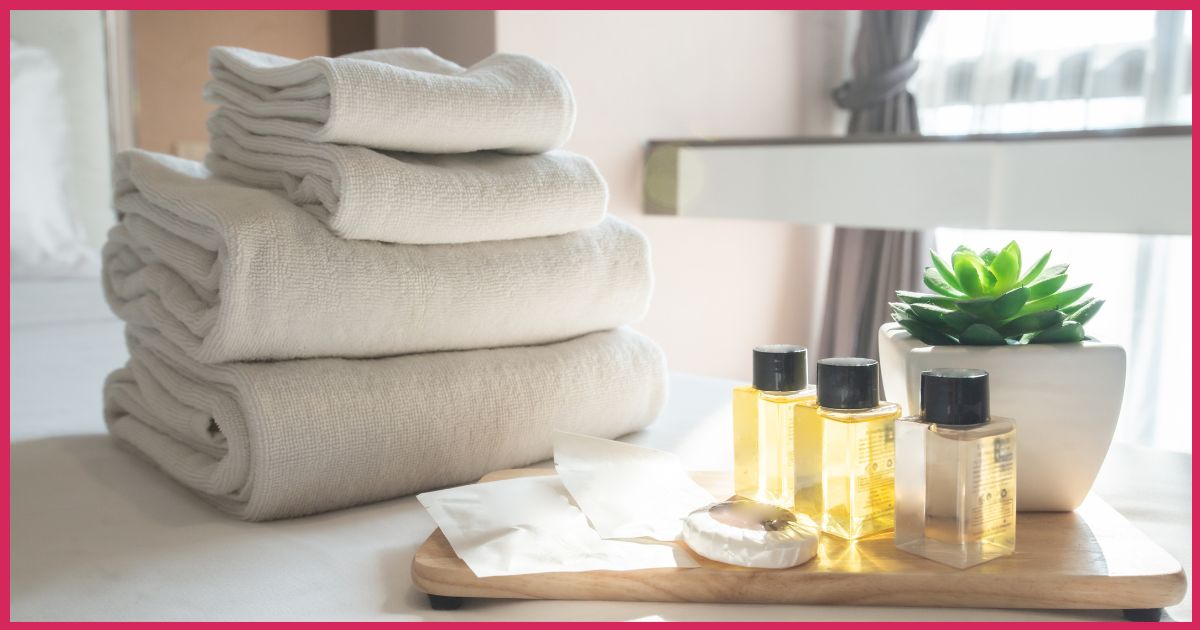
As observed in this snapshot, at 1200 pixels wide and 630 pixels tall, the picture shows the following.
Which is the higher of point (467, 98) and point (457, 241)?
point (467, 98)

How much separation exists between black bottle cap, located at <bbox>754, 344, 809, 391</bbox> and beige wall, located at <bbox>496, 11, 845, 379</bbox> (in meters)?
1.24

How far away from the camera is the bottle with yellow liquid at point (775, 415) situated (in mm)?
589

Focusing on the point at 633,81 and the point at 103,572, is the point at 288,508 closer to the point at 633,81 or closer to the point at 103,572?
the point at 103,572

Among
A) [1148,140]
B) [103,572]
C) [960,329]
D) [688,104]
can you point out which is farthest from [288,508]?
[688,104]

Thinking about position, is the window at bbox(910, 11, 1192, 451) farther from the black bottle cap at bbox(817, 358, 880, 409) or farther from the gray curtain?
the black bottle cap at bbox(817, 358, 880, 409)

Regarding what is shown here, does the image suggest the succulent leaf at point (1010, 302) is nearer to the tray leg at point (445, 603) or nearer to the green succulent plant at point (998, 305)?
the green succulent plant at point (998, 305)

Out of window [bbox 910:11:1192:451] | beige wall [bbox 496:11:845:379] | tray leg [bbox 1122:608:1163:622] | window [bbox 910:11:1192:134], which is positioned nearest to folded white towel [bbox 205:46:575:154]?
tray leg [bbox 1122:608:1163:622]

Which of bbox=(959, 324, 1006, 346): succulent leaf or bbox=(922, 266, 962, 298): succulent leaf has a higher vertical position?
bbox=(922, 266, 962, 298): succulent leaf

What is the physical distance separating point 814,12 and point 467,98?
200cm

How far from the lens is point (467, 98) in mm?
733

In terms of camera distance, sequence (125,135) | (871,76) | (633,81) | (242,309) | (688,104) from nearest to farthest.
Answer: (242,309) → (125,135) → (633,81) → (688,104) → (871,76)

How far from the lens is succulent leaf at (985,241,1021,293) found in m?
0.59

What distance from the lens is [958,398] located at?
0.50 metres

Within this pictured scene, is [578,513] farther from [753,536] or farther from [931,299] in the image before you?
[931,299]
